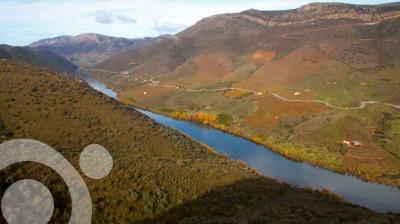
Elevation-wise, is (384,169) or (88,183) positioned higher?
(88,183)

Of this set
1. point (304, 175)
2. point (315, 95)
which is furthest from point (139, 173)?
point (315, 95)

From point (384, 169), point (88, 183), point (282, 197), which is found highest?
point (88, 183)

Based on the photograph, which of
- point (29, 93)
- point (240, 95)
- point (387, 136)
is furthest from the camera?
point (240, 95)

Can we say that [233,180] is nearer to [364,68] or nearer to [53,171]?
[53,171]

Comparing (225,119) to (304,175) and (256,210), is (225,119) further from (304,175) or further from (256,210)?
(256,210)

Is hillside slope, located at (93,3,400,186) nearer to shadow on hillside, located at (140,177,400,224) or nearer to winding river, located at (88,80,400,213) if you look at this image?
winding river, located at (88,80,400,213)

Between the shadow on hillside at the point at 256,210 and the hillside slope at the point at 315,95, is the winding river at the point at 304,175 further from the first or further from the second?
the shadow on hillside at the point at 256,210

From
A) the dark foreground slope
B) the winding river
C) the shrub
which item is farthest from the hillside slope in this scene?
the dark foreground slope

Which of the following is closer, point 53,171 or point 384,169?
point 53,171

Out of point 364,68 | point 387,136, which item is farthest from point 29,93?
point 364,68

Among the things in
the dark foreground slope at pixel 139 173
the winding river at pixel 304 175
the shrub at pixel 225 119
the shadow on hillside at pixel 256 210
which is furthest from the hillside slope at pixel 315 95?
the dark foreground slope at pixel 139 173
